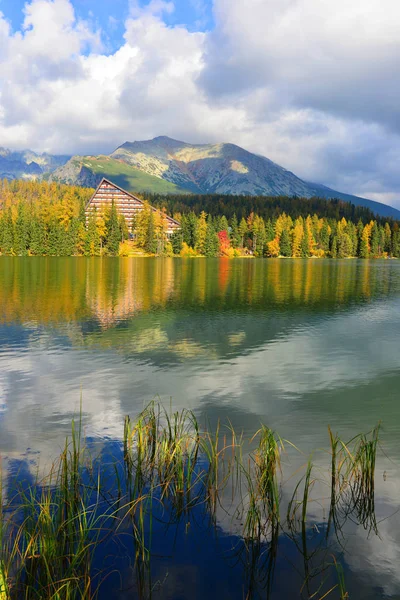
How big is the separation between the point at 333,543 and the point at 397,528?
1.30 metres

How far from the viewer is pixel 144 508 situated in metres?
8.08

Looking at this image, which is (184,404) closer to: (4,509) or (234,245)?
(4,509)

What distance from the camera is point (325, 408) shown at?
14.2 metres

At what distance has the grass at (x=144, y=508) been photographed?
6.07m

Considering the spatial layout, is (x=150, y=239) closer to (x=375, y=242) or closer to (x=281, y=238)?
(x=281, y=238)

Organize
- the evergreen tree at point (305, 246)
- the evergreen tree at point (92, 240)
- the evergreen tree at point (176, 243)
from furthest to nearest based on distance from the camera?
the evergreen tree at point (305, 246) → the evergreen tree at point (176, 243) → the evergreen tree at point (92, 240)

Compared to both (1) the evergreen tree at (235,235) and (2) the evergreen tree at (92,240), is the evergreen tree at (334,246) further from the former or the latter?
(2) the evergreen tree at (92,240)

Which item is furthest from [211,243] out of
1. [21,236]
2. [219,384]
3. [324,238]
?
[219,384]

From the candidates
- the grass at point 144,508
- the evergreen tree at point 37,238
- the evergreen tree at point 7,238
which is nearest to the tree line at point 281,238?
the evergreen tree at point 37,238

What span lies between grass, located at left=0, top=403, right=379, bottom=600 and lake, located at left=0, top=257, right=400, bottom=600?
315 millimetres

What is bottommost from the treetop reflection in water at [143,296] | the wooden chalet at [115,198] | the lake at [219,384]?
the lake at [219,384]

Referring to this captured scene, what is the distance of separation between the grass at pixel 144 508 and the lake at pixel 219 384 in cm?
32

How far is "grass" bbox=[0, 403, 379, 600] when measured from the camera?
607 cm

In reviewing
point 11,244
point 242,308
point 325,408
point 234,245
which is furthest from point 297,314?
point 234,245
